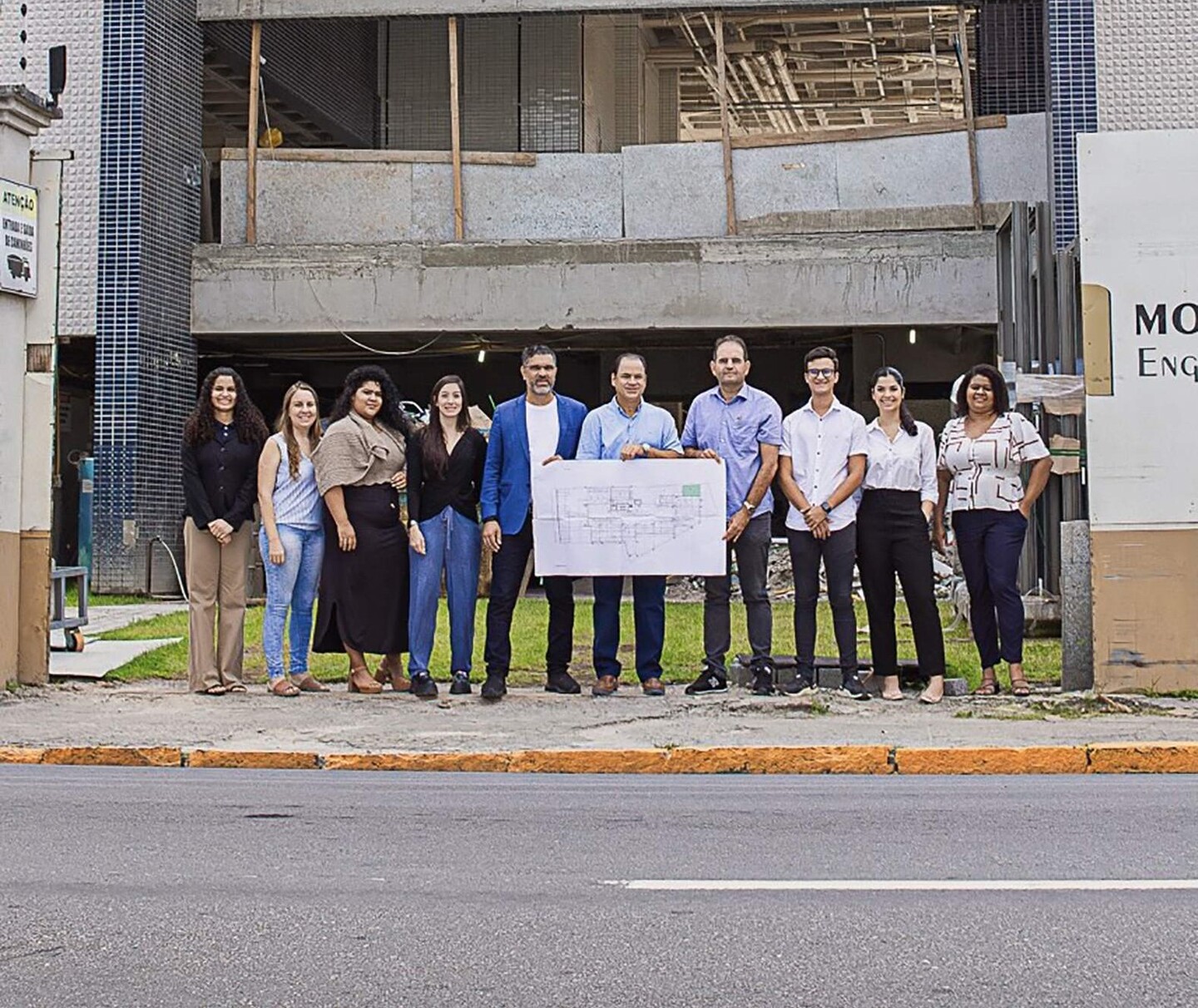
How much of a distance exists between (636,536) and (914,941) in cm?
593

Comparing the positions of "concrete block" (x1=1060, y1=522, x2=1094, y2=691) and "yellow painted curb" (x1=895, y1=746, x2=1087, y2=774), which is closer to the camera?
"yellow painted curb" (x1=895, y1=746, x2=1087, y2=774)

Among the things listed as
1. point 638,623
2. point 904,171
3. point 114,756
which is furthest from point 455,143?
point 114,756

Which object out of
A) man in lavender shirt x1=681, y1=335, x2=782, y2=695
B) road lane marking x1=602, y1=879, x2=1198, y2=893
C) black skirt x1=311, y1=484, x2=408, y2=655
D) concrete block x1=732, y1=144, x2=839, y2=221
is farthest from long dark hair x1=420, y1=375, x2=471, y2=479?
concrete block x1=732, y1=144, x2=839, y2=221

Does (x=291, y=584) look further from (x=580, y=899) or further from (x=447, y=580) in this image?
(x=580, y=899)

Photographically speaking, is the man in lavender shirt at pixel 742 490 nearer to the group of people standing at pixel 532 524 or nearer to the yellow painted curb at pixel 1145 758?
the group of people standing at pixel 532 524

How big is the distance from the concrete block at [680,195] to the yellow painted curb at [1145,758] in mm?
12505

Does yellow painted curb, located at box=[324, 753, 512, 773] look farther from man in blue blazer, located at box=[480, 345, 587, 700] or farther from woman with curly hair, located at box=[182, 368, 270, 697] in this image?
woman with curly hair, located at box=[182, 368, 270, 697]

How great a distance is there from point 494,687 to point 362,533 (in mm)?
1258

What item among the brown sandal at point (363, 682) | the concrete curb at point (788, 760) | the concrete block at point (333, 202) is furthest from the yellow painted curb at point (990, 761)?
the concrete block at point (333, 202)

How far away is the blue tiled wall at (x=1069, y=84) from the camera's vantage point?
1831 cm

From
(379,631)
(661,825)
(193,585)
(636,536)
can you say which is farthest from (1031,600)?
(661,825)

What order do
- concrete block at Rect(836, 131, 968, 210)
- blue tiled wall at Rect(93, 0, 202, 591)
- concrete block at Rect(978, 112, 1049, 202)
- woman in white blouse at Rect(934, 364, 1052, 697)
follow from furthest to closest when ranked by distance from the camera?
concrete block at Rect(836, 131, 968, 210), concrete block at Rect(978, 112, 1049, 202), blue tiled wall at Rect(93, 0, 202, 591), woman in white blouse at Rect(934, 364, 1052, 697)

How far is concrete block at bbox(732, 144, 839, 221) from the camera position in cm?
2000

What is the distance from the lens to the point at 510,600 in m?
10.5
